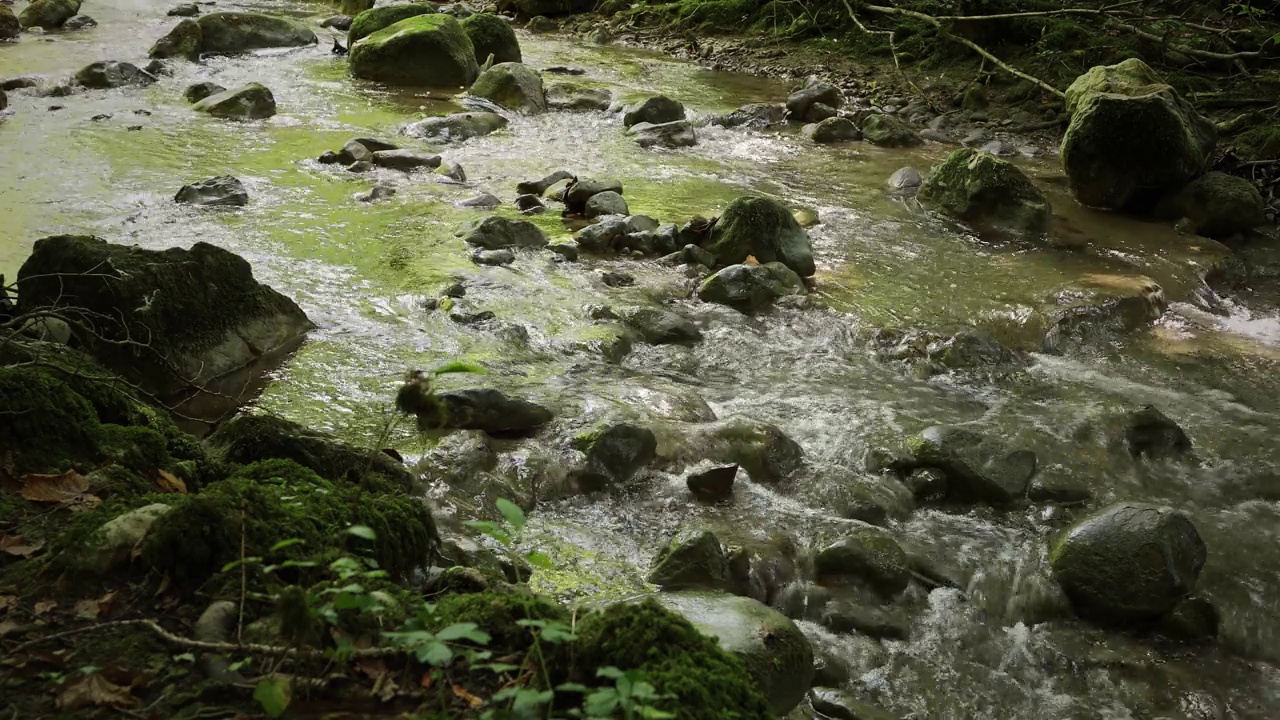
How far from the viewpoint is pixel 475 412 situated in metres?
4.69

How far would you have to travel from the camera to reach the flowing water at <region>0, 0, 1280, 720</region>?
3.81m

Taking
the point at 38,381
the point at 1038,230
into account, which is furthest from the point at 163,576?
the point at 1038,230

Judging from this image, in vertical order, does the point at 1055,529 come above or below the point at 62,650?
below

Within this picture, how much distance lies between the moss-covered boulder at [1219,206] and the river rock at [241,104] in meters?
8.90

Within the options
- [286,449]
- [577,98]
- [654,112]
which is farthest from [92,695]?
[577,98]

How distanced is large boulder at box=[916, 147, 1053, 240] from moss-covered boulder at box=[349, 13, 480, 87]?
6689mm

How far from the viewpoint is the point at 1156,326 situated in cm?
673

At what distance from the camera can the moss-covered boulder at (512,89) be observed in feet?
37.6

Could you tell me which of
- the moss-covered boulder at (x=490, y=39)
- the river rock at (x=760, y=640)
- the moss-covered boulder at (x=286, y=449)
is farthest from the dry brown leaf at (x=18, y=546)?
the moss-covered boulder at (x=490, y=39)

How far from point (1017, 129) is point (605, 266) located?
6351 mm

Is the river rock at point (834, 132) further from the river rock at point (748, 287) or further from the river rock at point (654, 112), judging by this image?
the river rock at point (748, 287)

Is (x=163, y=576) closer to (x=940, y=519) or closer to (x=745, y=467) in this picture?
(x=745, y=467)

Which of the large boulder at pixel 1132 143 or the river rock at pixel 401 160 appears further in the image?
the river rock at pixel 401 160

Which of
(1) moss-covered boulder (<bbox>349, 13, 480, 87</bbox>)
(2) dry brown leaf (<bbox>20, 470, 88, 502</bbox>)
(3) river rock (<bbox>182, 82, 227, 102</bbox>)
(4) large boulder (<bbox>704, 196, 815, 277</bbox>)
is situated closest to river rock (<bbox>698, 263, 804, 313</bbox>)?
(4) large boulder (<bbox>704, 196, 815, 277</bbox>)
